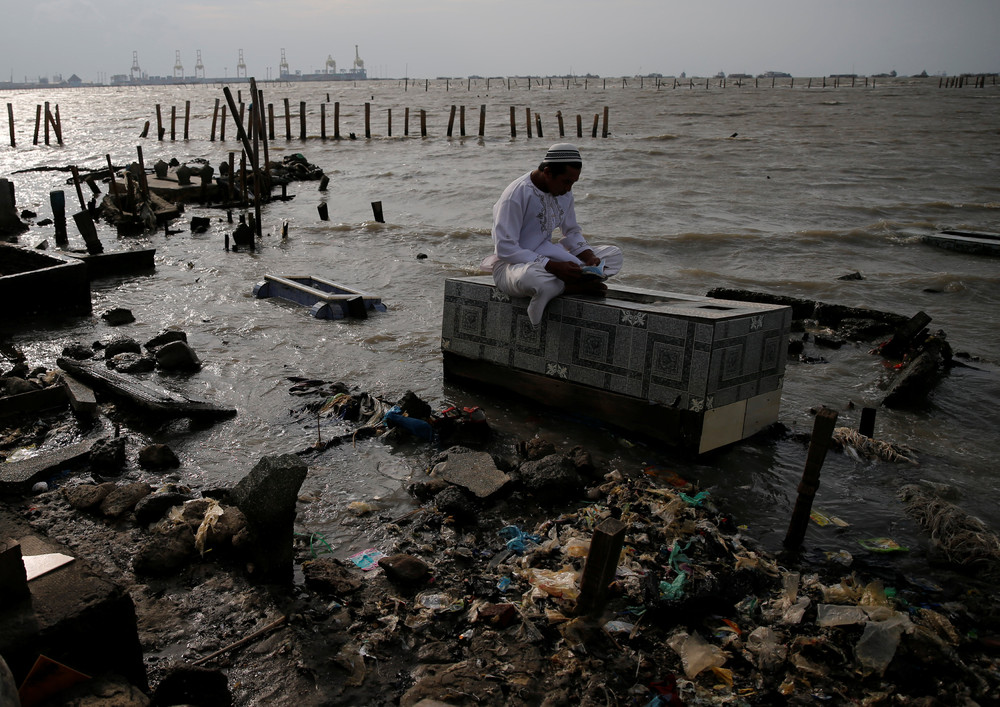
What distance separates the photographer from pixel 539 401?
585cm

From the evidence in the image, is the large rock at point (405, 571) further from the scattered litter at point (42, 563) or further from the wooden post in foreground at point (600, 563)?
the scattered litter at point (42, 563)

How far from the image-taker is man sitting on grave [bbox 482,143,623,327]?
17.7 ft

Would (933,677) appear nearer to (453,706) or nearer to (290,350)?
(453,706)

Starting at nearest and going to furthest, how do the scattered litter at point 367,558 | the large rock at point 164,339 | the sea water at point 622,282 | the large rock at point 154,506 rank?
the scattered litter at point 367,558 < the large rock at point 154,506 < the sea water at point 622,282 < the large rock at point 164,339

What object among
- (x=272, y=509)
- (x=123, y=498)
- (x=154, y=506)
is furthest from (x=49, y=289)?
(x=272, y=509)

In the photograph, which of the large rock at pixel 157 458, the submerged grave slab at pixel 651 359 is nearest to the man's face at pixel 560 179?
the submerged grave slab at pixel 651 359

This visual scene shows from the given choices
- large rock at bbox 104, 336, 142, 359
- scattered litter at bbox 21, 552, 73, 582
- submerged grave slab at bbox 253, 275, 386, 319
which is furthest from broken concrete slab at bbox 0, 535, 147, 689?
submerged grave slab at bbox 253, 275, 386, 319

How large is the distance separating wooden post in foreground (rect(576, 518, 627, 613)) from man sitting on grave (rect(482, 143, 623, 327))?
7.91ft

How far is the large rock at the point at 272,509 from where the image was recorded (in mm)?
3426

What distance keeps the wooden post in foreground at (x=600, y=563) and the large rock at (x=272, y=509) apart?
4.52 feet

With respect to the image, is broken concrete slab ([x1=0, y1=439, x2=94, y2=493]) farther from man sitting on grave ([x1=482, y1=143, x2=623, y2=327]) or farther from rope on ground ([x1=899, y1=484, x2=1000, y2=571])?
rope on ground ([x1=899, y1=484, x2=1000, y2=571])

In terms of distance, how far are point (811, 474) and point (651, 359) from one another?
56.5 inches

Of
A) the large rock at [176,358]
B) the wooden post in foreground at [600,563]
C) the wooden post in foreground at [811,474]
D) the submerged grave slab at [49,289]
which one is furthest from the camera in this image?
the submerged grave slab at [49,289]

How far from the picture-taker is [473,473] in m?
4.74
